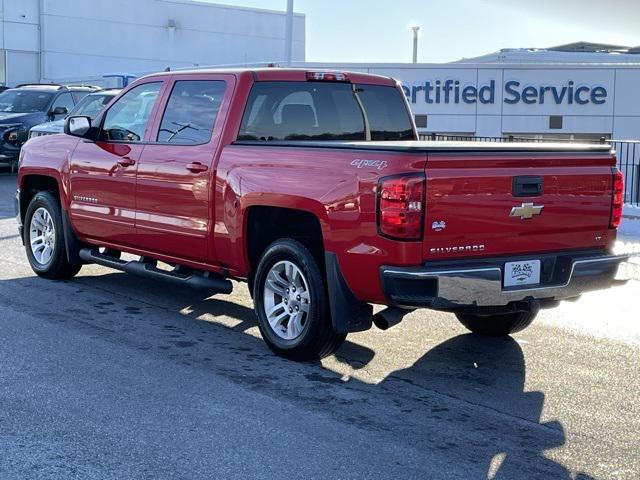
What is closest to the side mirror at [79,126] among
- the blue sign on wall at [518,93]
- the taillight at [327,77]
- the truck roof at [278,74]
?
the truck roof at [278,74]

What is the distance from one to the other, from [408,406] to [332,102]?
117 inches

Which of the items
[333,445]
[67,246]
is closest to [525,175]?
[333,445]

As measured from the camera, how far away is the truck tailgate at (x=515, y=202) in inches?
224

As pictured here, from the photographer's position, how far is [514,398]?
5.89m

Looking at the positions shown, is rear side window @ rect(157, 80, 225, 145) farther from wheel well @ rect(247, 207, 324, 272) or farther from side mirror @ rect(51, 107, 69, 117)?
side mirror @ rect(51, 107, 69, 117)

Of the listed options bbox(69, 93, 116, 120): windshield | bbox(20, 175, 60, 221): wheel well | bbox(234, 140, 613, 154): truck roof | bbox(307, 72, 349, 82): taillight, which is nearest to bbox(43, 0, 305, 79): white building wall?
bbox(69, 93, 116, 120): windshield

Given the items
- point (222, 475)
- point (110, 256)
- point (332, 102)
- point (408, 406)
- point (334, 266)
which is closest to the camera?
point (222, 475)

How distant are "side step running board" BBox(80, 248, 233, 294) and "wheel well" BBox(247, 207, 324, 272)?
0.46 metres

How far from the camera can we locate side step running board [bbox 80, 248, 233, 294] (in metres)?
7.34

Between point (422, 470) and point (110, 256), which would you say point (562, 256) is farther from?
point (110, 256)

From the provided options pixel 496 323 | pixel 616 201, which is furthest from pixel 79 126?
pixel 616 201

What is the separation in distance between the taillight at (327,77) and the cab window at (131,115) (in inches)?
51.7

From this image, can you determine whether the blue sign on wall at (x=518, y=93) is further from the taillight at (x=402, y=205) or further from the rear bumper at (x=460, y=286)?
the taillight at (x=402, y=205)

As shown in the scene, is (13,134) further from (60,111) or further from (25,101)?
(25,101)
